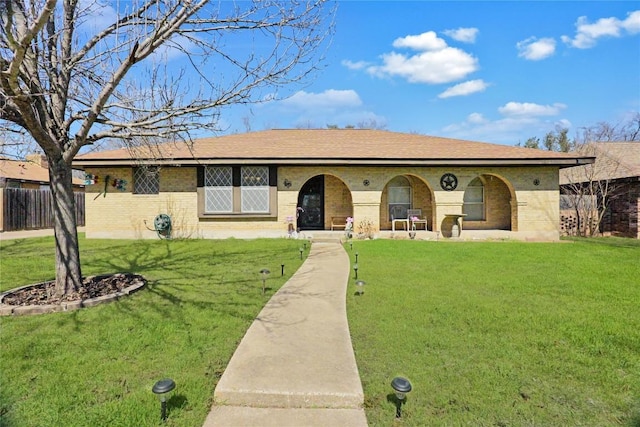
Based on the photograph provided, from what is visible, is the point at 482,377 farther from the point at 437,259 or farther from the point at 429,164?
the point at 429,164

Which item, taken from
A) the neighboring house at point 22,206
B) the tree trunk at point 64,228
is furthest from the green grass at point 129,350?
the neighboring house at point 22,206

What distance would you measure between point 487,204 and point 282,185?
9.22 m

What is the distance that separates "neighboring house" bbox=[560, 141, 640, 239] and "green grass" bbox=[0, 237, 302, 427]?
16041 mm

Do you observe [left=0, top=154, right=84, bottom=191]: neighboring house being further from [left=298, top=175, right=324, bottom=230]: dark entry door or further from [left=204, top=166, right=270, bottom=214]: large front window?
[left=298, top=175, right=324, bottom=230]: dark entry door

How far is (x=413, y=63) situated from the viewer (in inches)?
787

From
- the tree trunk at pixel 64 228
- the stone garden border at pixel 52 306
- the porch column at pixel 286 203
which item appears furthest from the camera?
the porch column at pixel 286 203

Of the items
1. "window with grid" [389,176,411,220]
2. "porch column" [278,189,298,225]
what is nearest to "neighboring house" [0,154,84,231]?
"porch column" [278,189,298,225]

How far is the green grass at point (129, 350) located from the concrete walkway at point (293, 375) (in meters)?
0.19

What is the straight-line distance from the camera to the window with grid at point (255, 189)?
12.5 m

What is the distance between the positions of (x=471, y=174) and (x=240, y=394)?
1290 centimetres

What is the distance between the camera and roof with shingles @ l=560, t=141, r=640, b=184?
15.2 meters

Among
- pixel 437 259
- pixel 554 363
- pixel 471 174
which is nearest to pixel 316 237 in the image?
pixel 437 259

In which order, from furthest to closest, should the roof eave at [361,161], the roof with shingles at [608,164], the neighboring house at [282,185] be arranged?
the roof with shingles at [608,164] < the neighboring house at [282,185] < the roof eave at [361,161]

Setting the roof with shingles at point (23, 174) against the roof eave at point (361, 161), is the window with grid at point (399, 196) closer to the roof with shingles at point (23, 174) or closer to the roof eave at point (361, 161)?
the roof eave at point (361, 161)
